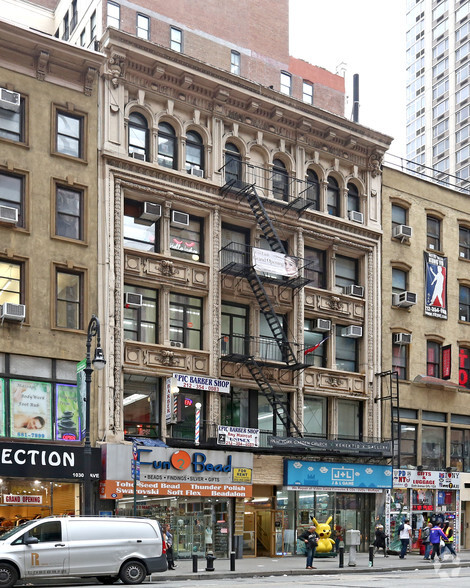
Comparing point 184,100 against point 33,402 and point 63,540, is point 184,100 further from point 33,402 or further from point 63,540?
point 63,540

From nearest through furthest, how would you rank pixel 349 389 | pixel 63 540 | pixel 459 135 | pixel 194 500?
pixel 63 540 → pixel 194 500 → pixel 349 389 → pixel 459 135

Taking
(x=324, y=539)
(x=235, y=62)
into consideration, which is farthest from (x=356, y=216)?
(x=324, y=539)

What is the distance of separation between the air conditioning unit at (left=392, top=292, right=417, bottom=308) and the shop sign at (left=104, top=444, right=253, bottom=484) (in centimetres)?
1166

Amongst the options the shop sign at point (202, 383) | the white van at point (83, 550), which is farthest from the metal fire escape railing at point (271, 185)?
the white van at point (83, 550)

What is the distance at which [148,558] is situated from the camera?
23.1 m

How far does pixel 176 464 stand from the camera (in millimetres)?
32938

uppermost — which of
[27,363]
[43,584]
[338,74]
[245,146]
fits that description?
[338,74]

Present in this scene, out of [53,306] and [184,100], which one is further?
[184,100]

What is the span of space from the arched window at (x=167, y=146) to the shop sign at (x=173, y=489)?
12448mm

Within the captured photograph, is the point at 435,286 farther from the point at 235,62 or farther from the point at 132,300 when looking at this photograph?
the point at 132,300

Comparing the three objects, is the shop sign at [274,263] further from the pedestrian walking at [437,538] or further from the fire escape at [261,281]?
the pedestrian walking at [437,538]

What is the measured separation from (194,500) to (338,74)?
1170 inches

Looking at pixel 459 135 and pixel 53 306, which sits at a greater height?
pixel 459 135

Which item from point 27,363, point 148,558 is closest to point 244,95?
point 27,363
